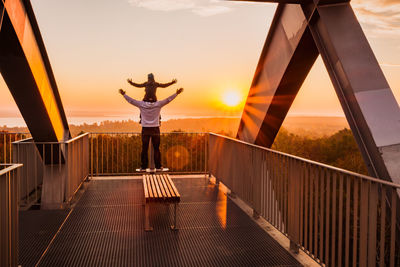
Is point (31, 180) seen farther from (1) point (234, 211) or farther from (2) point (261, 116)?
(2) point (261, 116)

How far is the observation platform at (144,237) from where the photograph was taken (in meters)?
4.76

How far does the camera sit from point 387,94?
428cm

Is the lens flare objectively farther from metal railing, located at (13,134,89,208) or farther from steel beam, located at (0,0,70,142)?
steel beam, located at (0,0,70,142)

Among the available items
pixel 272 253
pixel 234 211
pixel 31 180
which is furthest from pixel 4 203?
pixel 31 180

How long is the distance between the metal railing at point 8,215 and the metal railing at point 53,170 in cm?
345

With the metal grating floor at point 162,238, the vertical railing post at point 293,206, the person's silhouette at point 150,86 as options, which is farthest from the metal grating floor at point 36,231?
the vertical railing post at point 293,206

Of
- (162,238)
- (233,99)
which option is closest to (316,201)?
(162,238)

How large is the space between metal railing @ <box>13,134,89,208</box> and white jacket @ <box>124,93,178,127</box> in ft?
4.80

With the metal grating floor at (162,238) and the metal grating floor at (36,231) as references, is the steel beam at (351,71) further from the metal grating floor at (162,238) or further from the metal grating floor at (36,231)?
the metal grating floor at (36,231)

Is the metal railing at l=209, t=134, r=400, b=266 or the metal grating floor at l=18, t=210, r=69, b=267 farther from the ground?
the metal railing at l=209, t=134, r=400, b=266

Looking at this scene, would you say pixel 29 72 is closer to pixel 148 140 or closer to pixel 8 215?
pixel 8 215

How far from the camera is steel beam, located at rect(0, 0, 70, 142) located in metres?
5.43

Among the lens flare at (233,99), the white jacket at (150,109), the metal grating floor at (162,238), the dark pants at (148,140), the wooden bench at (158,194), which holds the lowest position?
the metal grating floor at (162,238)

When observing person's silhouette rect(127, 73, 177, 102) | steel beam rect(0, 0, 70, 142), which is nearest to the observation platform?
steel beam rect(0, 0, 70, 142)
